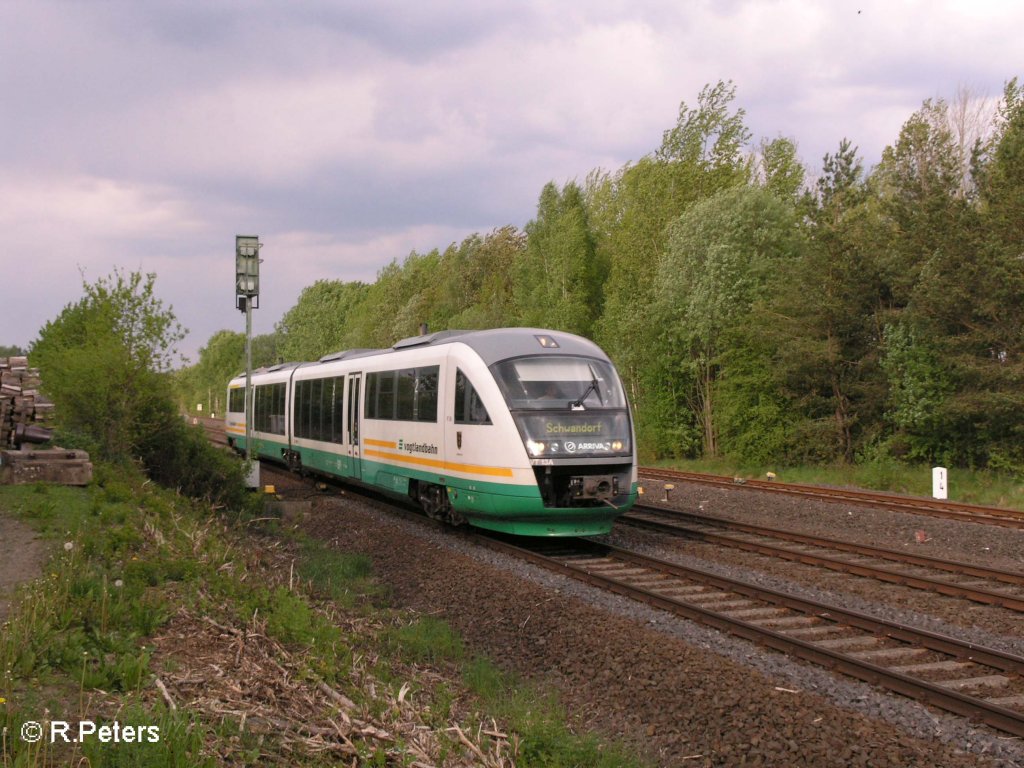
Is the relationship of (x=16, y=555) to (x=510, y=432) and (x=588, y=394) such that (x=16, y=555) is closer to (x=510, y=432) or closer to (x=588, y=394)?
(x=510, y=432)

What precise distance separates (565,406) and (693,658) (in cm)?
516

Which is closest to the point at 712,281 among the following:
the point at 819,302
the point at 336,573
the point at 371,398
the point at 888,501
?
the point at 819,302

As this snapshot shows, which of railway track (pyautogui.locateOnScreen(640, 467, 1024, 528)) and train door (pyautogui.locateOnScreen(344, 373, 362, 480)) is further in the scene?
train door (pyautogui.locateOnScreen(344, 373, 362, 480))

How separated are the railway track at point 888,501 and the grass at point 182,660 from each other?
10.7m

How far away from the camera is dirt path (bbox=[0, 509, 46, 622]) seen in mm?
6992

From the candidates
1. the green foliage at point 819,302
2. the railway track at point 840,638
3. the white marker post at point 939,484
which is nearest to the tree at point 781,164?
the green foliage at point 819,302

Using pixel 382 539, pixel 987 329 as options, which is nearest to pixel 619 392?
pixel 382 539

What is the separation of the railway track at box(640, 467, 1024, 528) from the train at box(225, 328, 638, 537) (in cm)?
696

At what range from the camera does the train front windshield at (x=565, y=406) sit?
11398mm

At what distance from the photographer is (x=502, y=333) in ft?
41.8

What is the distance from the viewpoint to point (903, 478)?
21.7 metres

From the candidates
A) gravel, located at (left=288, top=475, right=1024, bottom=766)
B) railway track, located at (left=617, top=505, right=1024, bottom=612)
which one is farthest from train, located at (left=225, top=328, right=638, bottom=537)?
railway track, located at (left=617, top=505, right=1024, bottom=612)

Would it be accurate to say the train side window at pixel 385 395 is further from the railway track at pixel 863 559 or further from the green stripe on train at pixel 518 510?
the railway track at pixel 863 559

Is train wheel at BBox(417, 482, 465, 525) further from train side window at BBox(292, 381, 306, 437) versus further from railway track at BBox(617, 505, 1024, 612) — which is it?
train side window at BBox(292, 381, 306, 437)
